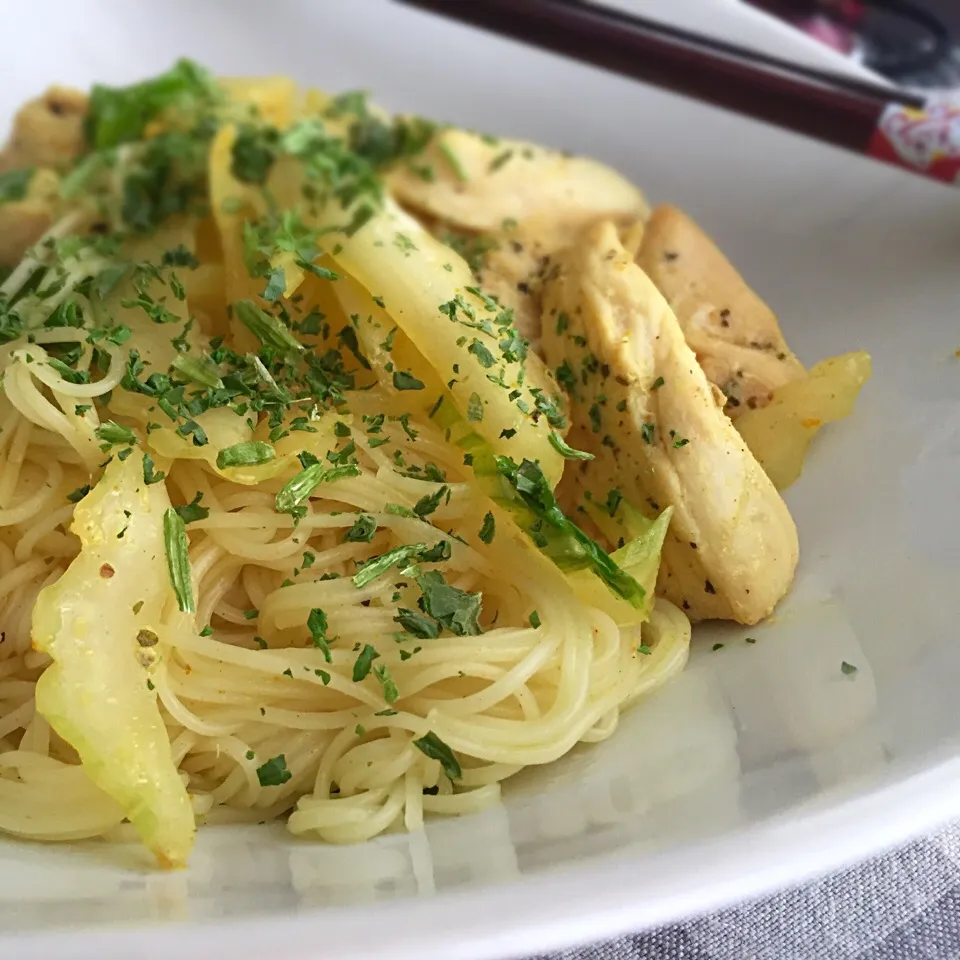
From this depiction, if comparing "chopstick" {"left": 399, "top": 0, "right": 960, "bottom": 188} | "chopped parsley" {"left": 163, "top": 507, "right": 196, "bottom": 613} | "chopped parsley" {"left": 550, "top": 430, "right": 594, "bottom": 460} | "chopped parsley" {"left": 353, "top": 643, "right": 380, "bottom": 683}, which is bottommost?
"chopped parsley" {"left": 353, "top": 643, "right": 380, "bottom": 683}

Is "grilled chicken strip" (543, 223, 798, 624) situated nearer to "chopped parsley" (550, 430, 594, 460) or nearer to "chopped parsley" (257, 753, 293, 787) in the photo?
"chopped parsley" (550, 430, 594, 460)

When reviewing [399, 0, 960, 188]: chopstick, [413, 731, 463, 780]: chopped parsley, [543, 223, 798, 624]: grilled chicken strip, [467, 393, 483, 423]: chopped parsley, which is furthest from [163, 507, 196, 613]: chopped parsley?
[399, 0, 960, 188]: chopstick

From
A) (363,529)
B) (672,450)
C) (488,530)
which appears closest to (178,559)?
(363,529)

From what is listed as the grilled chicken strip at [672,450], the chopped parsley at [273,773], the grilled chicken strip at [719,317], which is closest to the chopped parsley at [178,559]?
the chopped parsley at [273,773]

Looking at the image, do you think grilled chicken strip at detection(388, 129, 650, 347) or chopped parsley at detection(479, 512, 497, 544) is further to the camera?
grilled chicken strip at detection(388, 129, 650, 347)

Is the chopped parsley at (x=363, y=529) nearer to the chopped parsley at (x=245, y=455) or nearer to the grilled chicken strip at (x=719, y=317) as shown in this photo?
the chopped parsley at (x=245, y=455)

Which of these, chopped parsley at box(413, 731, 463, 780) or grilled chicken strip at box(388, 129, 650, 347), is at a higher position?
grilled chicken strip at box(388, 129, 650, 347)
